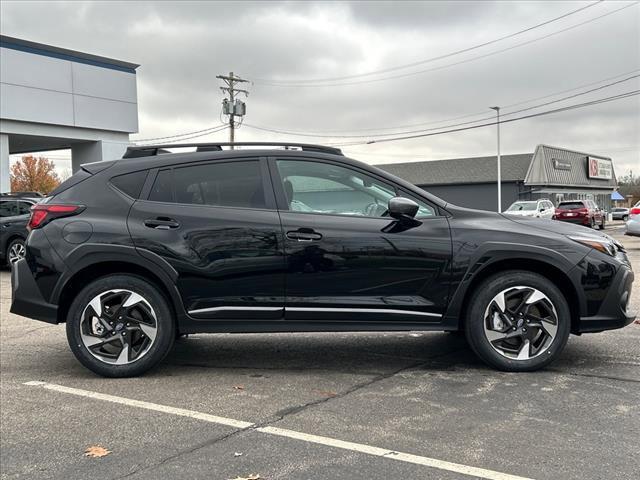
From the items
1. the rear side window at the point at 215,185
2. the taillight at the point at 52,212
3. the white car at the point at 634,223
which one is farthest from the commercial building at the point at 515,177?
the taillight at the point at 52,212

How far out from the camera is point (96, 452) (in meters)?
3.48

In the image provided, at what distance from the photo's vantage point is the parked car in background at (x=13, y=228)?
1291cm

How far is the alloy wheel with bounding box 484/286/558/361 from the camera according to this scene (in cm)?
473

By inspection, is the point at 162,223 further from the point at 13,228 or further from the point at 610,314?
the point at 13,228

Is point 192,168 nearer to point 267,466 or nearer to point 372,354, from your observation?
point 372,354

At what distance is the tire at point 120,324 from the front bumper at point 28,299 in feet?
0.58

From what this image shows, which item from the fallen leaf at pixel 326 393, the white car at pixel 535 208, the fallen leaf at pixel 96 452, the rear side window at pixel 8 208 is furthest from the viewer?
the white car at pixel 535 208

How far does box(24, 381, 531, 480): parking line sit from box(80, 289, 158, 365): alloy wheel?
39cm

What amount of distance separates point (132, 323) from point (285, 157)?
5.91ft

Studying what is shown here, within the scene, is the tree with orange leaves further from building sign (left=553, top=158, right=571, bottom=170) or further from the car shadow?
the car shadow

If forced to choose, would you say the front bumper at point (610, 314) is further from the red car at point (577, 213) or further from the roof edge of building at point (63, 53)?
the red car at point (577, 213)

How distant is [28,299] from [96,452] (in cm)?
191

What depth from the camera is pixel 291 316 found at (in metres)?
4.77

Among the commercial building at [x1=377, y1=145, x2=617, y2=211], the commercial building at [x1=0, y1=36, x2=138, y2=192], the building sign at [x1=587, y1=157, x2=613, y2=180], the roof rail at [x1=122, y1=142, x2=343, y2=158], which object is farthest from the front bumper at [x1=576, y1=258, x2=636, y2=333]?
the building sign at [x1=587, y1=157, x2=613, y2=180]
